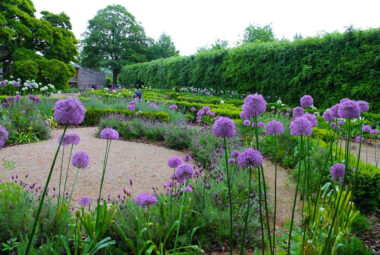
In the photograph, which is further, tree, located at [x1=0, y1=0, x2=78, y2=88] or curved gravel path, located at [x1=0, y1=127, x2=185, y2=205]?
tree, located at [x1=0, y1=0, x2=78, y2=88]

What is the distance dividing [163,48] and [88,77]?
12631 mm

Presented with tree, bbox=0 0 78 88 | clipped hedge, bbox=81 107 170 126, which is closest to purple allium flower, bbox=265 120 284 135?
clipped hedge, bbox=81 107 170 126

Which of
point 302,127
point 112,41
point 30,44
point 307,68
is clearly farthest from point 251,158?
point 112,41

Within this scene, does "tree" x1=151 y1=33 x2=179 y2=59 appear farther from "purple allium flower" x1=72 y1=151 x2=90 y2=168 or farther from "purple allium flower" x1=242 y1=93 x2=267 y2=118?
"purple allium flower" x1=242 y1=93 x2=267 y2=118

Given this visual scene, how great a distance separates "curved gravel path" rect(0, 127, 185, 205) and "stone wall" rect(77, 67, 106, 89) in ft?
94.4

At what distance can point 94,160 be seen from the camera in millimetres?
4355

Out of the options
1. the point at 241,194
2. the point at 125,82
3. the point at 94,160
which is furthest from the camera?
the point at 125,82

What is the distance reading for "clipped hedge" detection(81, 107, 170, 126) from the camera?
738cm

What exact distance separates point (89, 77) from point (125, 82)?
21.0 ft

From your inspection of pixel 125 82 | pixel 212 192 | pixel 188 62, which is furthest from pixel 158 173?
pixel 125 82

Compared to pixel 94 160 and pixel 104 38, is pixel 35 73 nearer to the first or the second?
pixel 94 160

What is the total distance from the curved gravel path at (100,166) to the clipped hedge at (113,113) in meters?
1.83

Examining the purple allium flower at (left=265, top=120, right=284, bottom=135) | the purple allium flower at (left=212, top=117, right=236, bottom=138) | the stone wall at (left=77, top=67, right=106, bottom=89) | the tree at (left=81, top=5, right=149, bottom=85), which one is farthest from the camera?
the tree at (left=81, top=5, right=149, bottom=85)

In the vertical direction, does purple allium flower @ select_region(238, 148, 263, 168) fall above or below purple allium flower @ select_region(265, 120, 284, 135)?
below
